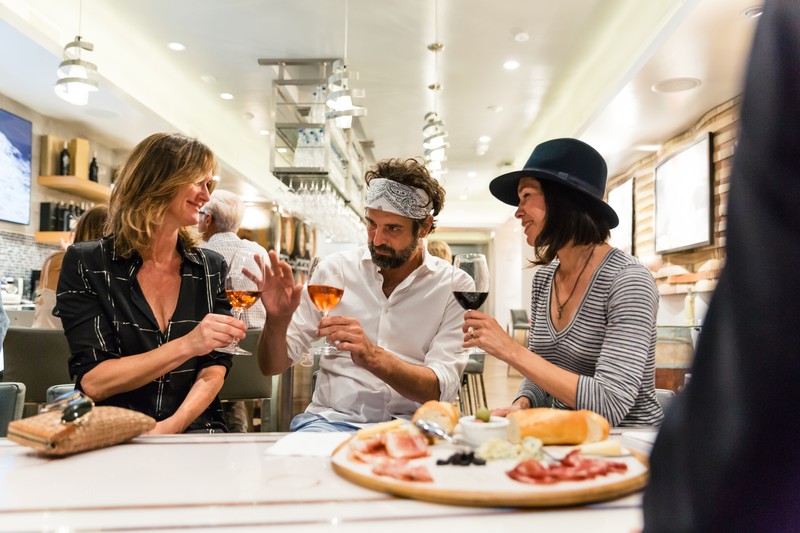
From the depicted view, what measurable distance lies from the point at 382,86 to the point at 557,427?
6.42m

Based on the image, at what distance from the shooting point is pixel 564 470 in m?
0.87

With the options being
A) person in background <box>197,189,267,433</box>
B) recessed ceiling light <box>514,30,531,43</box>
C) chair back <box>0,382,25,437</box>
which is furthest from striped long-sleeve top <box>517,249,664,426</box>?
recessed ceiling light <box>514,30,531,43</box>

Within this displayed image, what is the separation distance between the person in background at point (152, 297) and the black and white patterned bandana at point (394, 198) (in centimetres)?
59

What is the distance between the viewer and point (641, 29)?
17.2ft

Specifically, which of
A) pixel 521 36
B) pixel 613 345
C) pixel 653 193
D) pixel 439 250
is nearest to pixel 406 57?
pixel 521 36

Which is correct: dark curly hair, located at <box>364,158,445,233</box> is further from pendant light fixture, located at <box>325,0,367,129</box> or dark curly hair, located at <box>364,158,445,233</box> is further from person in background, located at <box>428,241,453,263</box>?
person in background, located at <box>428,241,453,263</box>

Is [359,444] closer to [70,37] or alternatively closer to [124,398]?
[124,398]

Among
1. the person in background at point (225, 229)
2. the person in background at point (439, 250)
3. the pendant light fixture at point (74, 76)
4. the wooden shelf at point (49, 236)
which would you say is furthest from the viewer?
the wooden shelf at point (49, 236)

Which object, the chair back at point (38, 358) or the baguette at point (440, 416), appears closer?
the baguette at point (440, 416)

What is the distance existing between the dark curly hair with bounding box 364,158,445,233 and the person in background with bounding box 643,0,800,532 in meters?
1.94

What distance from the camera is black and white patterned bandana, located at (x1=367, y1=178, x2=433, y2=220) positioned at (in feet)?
7.28

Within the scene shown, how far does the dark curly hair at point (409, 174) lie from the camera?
2270 millimetres

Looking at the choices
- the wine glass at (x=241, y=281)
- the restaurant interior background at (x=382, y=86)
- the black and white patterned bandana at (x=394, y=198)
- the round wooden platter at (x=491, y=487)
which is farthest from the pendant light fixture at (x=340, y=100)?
the round wooden platter at (x=491, y=487)

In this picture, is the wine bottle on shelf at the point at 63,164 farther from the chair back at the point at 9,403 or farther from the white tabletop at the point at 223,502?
the white tabletop at the point at 223,502
